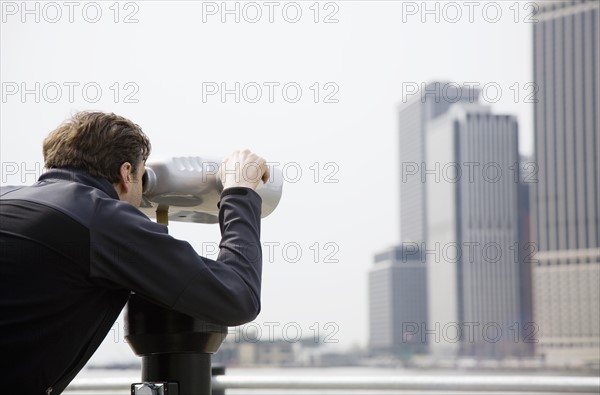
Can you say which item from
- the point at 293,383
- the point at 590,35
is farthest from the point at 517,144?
the point at 293,383

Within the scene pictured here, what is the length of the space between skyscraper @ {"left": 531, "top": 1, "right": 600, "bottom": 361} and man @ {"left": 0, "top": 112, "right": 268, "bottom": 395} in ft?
239

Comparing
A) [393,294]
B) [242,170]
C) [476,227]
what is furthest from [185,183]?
[393,294]

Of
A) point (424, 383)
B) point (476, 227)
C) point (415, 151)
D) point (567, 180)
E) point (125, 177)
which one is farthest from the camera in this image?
point (415, 151)

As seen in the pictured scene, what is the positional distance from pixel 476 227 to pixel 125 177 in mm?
91922

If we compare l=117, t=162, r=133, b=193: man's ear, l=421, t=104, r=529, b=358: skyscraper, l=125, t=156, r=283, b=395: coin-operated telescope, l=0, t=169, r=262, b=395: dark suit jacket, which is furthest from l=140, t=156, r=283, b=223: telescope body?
l=421, t=104, r=529, b=358: skyscraper

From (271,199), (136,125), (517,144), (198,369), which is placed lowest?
(198,369)

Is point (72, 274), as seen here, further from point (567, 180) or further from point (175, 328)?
point (567, 180)

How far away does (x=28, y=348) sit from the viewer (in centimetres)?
126

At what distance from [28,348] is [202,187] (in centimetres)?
42

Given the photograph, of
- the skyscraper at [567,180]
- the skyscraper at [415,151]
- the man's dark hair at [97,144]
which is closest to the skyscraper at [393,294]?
the skyscraper at [415,151]

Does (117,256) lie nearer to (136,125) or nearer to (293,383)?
(136,125)

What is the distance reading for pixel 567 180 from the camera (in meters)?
72.8

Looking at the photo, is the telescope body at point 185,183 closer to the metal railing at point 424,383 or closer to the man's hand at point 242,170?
the man's hand at point 242,170

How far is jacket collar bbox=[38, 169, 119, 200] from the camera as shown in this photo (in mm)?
1345
